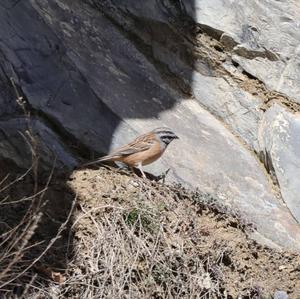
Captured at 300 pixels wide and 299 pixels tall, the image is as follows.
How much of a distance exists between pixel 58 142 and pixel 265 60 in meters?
2.32

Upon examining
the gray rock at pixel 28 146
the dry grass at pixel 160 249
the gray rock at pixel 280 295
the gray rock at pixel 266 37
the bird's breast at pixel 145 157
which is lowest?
the gray rock at pixel 280 295

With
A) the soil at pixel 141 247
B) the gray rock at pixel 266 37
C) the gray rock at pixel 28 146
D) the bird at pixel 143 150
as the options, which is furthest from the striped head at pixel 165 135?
the gray rock at pixel 266 37

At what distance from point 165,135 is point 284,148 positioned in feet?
3.82

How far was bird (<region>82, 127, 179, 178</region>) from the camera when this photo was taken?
25.5ft

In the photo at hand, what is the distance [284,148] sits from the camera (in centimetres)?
799

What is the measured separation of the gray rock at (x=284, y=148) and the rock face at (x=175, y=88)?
0.01 meters

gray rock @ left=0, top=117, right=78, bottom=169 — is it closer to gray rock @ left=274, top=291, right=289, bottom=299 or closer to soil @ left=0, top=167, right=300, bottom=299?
soil @ left=0, top=167, right=300, bottom=299

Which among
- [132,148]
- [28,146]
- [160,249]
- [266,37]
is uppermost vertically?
[266,37]

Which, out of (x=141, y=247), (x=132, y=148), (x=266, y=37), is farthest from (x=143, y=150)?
(x=266, y=37)

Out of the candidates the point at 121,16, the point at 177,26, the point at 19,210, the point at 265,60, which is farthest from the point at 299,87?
the point at 19,210

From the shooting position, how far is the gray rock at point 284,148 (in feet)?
25.8

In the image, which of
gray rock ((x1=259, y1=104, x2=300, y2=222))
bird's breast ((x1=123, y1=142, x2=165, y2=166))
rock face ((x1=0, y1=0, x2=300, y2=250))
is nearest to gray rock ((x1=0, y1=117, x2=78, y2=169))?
rock face ((x1=0, y1=0, x2=300, y2=250))

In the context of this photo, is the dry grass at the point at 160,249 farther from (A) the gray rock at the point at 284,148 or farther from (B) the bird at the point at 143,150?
(A) the gray rock at the point at 284,148

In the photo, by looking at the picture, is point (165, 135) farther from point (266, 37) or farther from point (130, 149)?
point (266, 37)
